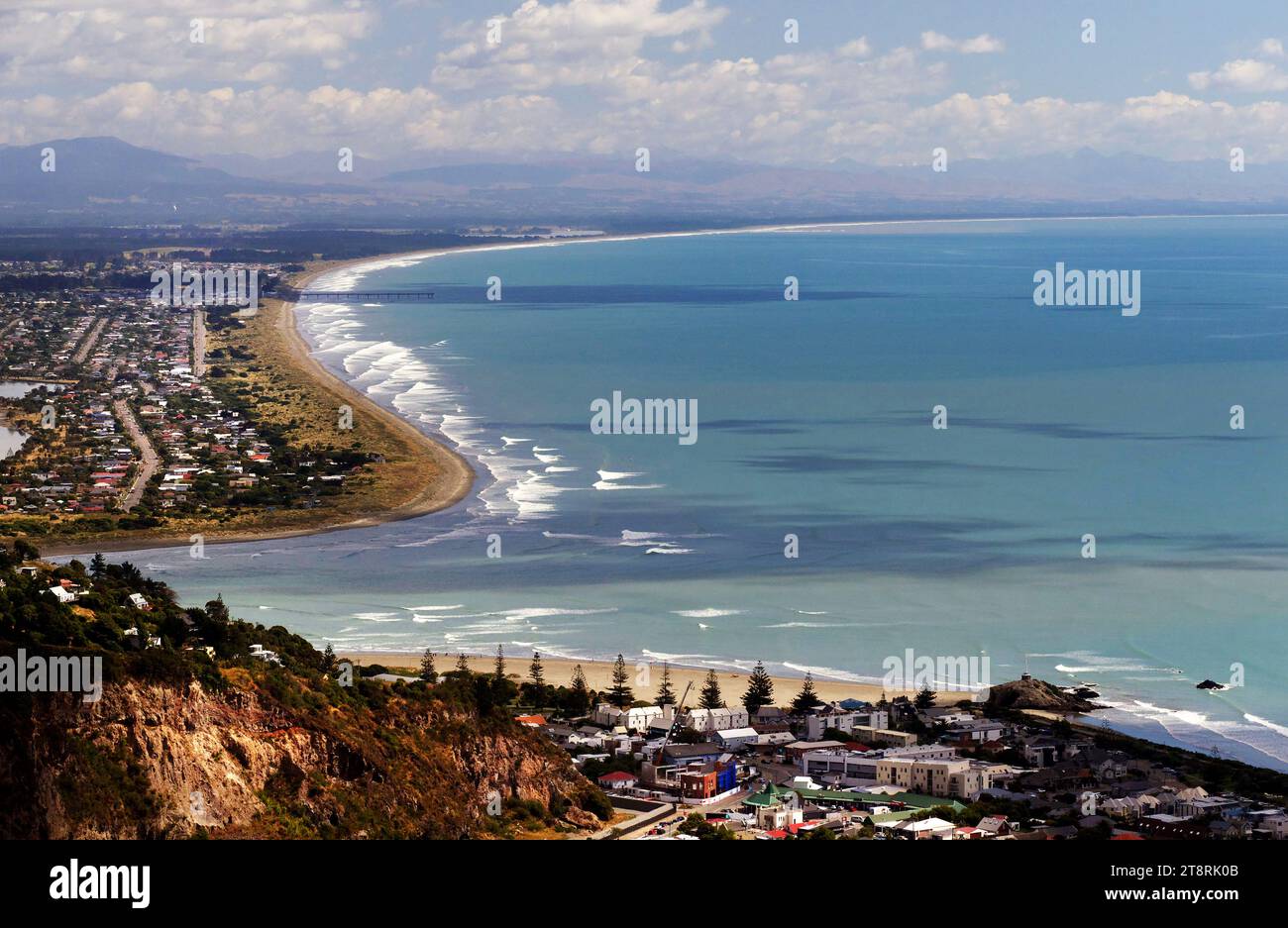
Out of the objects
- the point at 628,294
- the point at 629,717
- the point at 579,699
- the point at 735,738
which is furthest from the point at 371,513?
the point at 628,294

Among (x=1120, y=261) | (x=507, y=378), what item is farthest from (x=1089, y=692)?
(x=1120, y=261)

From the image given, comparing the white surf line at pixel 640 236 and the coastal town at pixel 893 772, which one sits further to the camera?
the white surf line at pixel 640 236

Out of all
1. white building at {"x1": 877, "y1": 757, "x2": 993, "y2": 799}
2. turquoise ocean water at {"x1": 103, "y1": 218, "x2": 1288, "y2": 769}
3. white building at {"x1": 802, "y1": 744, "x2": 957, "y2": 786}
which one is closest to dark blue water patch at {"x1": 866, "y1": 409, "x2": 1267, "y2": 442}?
turquoise ocean water at {"x1": 103, "y1": 218, "x2": 1288, "y2": 769}

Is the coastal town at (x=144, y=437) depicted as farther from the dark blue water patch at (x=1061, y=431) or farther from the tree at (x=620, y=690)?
the dark blue water patch at (x=1061, y=431)

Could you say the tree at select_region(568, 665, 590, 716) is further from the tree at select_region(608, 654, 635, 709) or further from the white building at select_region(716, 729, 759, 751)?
the white building at select_region(716, 729, 759, 751)

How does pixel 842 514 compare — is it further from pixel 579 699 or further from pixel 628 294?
pixel 628 294

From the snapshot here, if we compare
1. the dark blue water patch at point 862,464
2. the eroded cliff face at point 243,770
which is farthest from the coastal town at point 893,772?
the dark blue water patch at point 862,464
